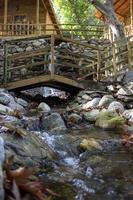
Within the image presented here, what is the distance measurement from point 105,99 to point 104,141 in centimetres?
436

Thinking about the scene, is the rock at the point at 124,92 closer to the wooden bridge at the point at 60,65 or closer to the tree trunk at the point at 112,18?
the wooden bridge at the point at 60,65

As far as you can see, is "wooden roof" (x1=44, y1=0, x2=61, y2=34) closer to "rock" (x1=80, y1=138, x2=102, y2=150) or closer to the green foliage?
the green foliage

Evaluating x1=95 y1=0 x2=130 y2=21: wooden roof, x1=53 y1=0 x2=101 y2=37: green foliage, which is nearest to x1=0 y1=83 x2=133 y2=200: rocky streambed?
x1=95 y1=0 x2=130 y2=21: wooden roof

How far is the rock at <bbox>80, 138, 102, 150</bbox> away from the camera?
6934 millimetres

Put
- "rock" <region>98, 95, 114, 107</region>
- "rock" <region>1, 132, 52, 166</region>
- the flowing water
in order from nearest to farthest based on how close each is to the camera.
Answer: the flowing water, "rock" <region>1, 132, 52, 166</region>, "rock" <region>98, 95, 114, 107</region>

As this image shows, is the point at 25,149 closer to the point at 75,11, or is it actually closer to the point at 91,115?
the point at 91,115

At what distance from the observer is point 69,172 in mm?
5562

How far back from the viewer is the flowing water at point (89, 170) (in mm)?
4688

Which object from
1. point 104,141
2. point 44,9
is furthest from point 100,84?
point 44,9

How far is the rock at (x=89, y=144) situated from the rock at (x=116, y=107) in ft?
11.5

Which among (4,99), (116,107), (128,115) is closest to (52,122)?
(128,115)

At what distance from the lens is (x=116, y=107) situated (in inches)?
429

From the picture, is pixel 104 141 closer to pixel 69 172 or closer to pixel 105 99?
pixel 69 172

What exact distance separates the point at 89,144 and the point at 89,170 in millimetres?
1437
